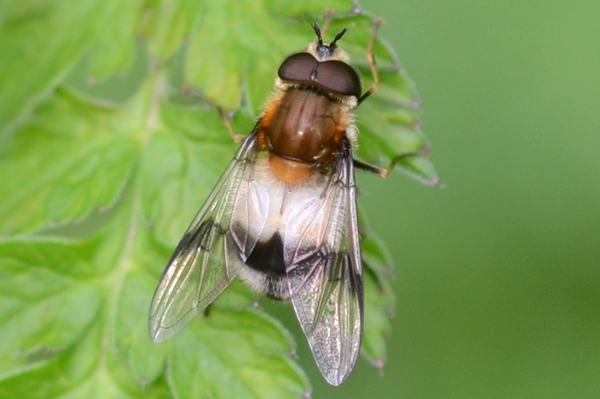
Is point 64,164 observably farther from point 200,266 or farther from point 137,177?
point 200,266

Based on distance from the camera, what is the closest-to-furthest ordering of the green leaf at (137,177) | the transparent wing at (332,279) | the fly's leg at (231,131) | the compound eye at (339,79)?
the transparent wing at (332,279) → the green leaf at (137,177) → the compound eye at (339,79) → the fly's leg at (231,131)

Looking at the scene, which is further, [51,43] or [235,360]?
[51,43]

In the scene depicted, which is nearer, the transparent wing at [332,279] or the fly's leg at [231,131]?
the transparent wing at [332,279]

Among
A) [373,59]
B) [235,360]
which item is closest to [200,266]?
[235,360]

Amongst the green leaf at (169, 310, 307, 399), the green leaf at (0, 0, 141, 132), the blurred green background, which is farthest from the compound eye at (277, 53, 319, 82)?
the blurred green background

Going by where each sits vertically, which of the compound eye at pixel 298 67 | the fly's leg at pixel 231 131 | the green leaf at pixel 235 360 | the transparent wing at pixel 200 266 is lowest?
the green leaf at pixel 235 360

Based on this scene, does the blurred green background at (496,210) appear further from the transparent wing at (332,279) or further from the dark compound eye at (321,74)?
the transparent wing at (332,279)

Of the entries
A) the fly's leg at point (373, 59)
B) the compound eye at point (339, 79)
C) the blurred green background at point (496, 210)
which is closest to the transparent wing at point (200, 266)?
the compound eye at point (339, 79)
